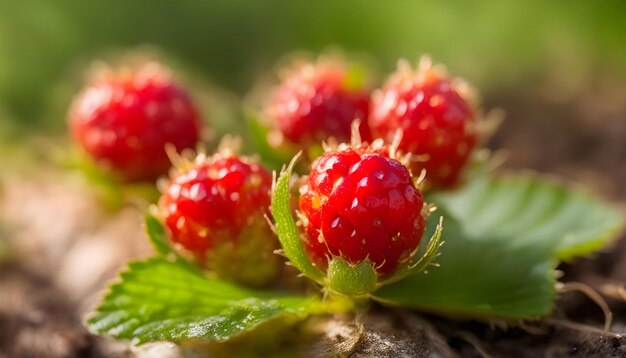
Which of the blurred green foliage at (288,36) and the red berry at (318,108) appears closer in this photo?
the red berry at (318,108)

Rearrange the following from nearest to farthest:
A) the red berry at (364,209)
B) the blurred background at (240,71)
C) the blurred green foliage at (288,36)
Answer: the red berry at (364,209) < the blurred background at (240,71) < the blurred green foliage at (288,36)

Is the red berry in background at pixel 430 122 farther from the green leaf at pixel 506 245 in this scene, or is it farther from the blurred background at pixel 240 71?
the blurred background at pixel 240 71

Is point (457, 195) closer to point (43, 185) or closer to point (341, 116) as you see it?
point (341, 116)

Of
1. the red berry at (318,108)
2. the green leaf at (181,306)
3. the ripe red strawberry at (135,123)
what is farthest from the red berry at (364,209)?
the ripe red strawberry at (135,123)

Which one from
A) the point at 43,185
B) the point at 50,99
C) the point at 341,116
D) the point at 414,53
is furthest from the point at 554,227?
the point at 50,99

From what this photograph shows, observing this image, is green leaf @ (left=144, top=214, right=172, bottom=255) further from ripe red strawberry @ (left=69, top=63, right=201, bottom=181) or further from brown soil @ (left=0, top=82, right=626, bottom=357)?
ripe red strawberry @ (left=69, top=63, right=201, bottom=181)

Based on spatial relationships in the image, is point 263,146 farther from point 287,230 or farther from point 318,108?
point 287,230
